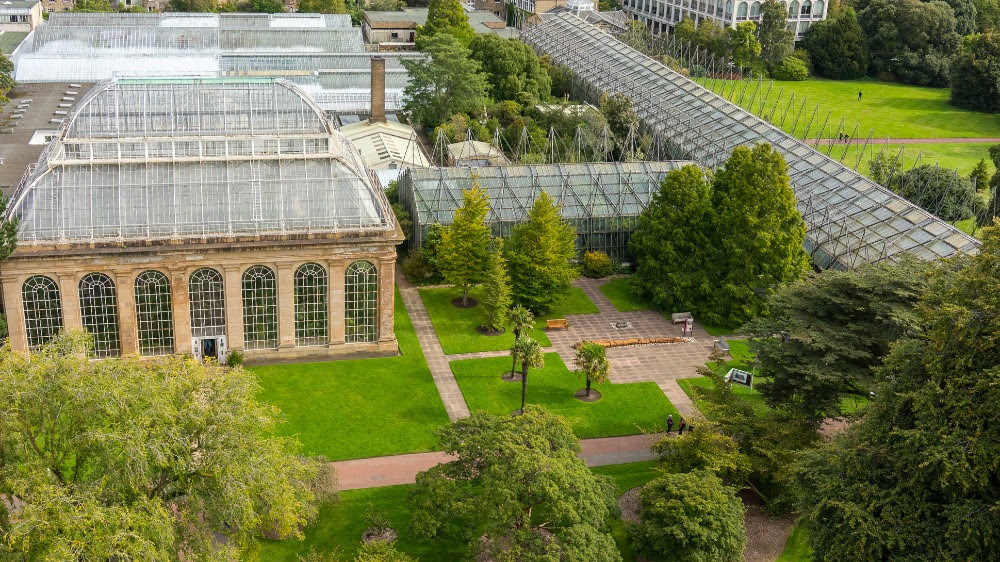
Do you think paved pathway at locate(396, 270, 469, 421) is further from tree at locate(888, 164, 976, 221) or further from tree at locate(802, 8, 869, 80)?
tree at locate(802, 8, 869, 80)

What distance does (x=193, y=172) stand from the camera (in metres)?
63.5

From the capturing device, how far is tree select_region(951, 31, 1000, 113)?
141625 mm

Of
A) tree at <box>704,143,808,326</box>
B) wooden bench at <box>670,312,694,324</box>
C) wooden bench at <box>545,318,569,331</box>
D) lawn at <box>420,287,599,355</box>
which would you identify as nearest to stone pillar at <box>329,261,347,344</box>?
lawn at <box>420,287,599,355</box>

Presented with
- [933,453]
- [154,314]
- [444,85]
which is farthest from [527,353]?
[444,85]

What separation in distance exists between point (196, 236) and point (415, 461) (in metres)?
19.6

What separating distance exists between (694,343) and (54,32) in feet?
319

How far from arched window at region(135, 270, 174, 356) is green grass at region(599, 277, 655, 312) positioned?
32.9 m

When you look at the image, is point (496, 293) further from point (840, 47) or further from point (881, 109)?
point (840, 47)

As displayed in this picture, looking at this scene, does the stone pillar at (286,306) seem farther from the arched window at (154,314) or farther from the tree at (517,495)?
the tree at (517,495)

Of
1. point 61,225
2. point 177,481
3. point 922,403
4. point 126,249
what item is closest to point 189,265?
point 126,249

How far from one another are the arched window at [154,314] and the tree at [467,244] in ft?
66.3

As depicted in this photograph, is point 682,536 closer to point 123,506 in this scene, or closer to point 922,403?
point 922,403

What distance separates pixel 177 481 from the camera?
130 ft

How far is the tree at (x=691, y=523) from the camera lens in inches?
1767
